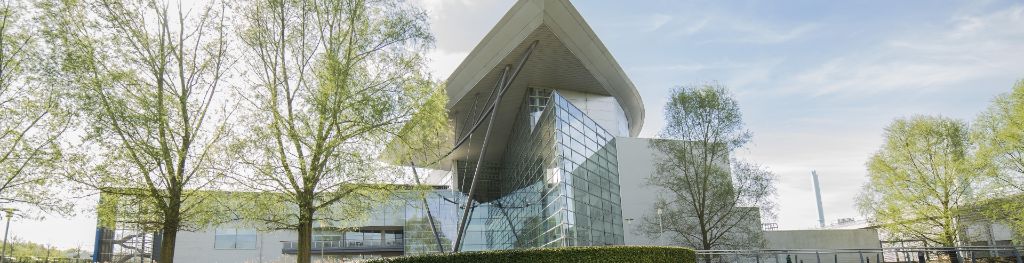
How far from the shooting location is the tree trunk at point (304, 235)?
14.6 m

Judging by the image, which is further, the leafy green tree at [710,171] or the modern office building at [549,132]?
the leafy green tree at [710,171]

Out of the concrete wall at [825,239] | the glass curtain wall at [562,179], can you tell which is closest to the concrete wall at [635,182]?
the glass curtain wall at [562,179]

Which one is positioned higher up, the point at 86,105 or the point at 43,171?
the point at 86,105

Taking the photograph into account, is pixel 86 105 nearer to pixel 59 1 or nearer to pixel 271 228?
pixel 59 1

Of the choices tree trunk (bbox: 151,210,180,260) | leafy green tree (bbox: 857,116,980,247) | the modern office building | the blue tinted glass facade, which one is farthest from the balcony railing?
tree trunk (bbox: 151,210,180,260)

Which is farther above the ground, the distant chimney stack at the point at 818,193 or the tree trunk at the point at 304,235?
the distant chimney stack at the point at 818,193

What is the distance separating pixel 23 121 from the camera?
1448 cm

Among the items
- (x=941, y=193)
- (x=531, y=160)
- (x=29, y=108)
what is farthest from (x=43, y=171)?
(x=941, y=193)

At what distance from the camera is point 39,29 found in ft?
44.6

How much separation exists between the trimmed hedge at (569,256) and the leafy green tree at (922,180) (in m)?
19.0

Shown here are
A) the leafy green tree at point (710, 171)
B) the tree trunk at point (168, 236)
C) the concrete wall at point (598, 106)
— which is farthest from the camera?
the concrete wall at point (598, 106)

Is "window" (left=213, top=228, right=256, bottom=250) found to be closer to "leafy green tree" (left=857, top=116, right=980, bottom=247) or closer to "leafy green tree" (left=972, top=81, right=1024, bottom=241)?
"leafy green tree" (left=857, top=116, right=980, bottom=247)

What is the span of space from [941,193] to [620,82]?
Result: 16.4m

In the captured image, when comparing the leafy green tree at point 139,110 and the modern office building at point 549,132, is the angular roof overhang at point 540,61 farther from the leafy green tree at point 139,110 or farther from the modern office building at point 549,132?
the leafy green tree at point 139,110
